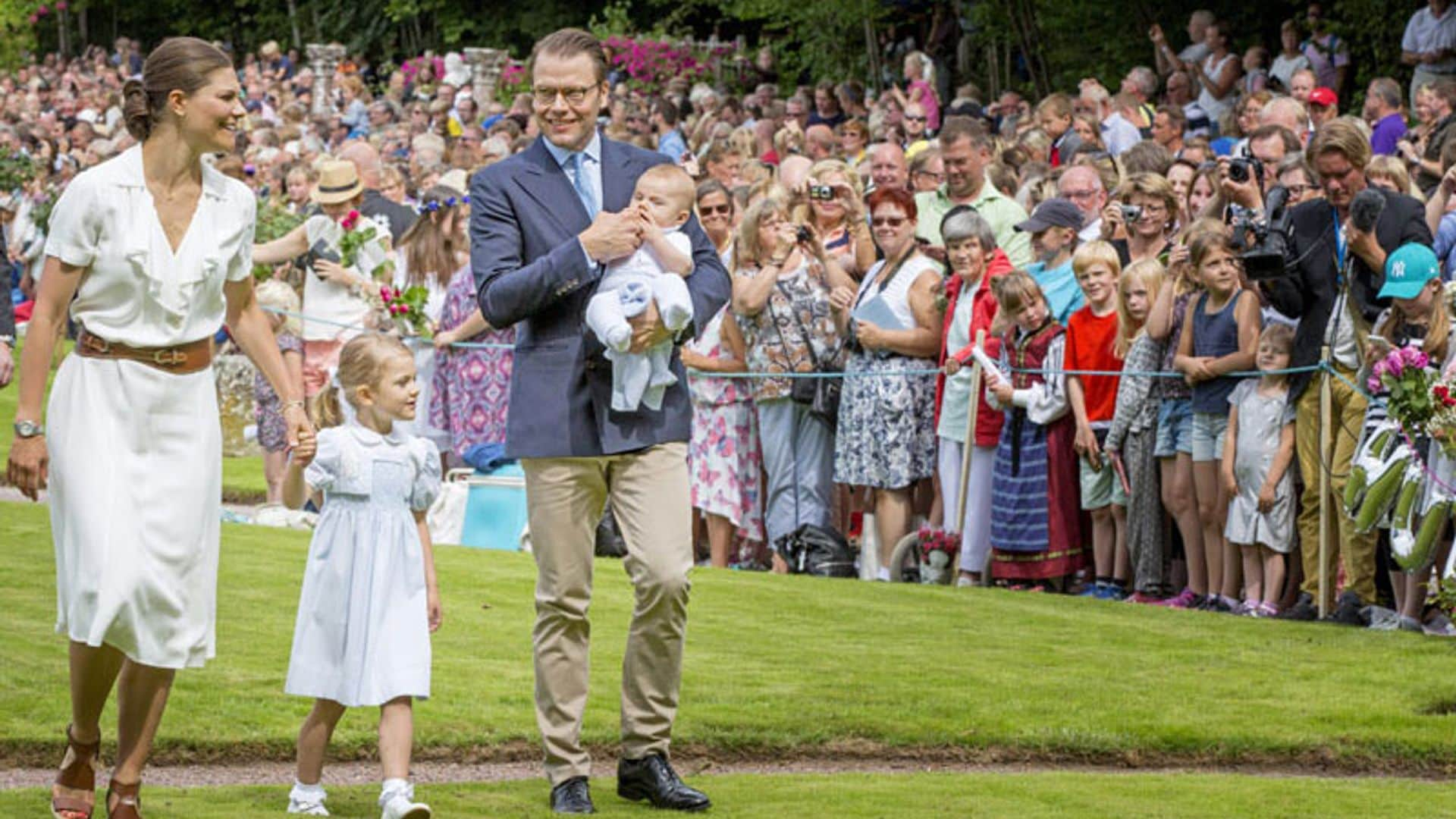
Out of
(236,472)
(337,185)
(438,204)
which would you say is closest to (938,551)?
(438,204)

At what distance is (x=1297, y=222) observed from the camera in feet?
38.0

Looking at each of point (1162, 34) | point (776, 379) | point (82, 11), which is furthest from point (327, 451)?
point (82, 11)

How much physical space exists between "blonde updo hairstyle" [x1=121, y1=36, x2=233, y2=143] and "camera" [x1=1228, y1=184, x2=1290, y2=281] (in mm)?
5834

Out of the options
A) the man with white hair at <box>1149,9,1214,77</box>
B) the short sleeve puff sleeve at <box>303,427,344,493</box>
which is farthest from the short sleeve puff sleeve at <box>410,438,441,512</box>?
the man with white hair at <box>1149,9,1214,77</box>

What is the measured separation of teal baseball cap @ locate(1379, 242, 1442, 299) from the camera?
10.6 m

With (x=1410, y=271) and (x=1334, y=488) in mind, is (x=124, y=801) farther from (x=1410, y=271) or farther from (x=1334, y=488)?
(x=1334, y=488)

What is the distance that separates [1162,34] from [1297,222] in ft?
37.4

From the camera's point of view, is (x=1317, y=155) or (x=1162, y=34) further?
(x=1162, y=34)

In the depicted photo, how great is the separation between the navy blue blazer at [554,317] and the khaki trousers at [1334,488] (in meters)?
4.87

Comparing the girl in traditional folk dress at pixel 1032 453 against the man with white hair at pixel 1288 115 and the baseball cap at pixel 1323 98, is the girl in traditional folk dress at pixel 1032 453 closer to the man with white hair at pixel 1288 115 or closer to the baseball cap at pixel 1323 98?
the man with white hair at pixel 1288 115

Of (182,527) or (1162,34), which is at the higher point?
(1162,34)

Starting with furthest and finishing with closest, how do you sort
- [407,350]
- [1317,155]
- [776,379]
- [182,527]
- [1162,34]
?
[1162,34]
[776,379]
[1317,155]
[407,350]
[182,527]

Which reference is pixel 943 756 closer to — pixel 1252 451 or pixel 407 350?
pixel 407 350

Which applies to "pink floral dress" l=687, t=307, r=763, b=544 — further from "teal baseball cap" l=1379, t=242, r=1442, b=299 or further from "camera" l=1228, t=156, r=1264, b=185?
"teal baseball cap" l=1379, t=242, r=1442, b=299
